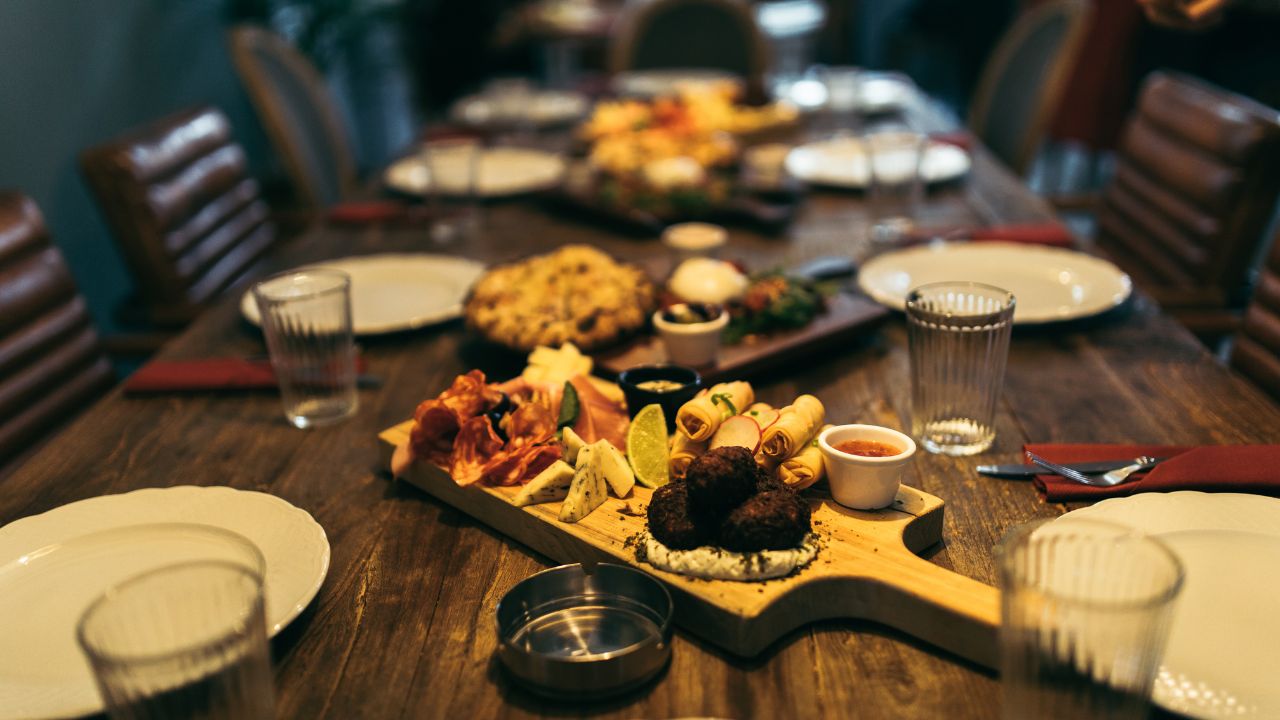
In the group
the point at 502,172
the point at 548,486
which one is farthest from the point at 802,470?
the point at 502,172

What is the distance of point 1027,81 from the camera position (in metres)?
3.24

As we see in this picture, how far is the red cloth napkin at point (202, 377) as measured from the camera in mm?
1525

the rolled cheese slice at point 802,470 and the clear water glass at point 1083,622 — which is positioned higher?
the clear water glass at point 1083,622

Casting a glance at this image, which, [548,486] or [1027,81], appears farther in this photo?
[1027,81]

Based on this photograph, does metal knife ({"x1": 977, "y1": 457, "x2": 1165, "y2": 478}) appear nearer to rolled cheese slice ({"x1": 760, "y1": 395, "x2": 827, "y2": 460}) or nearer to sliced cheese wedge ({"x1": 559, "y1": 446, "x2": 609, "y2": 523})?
rolled cheese slice ({"x1": 760, "y1": 395, "x2": 827, "y2": 460})

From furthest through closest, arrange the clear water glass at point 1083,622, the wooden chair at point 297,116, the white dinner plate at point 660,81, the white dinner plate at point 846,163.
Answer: the white dinner plate at point 660,81 < the wooden chair at point 297,116 < the white dinner plate at point 846,163 < the clear water glass at point 1083,622

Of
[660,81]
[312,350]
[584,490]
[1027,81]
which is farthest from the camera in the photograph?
[660,81]

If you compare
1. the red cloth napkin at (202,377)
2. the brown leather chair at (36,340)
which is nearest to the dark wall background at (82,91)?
the brown leather chair at (36,340)

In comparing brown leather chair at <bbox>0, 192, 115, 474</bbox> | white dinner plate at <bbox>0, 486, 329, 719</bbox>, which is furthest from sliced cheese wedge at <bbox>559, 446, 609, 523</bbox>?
brown leather chair at <bbox>0, 192, 115, 474</bbox>

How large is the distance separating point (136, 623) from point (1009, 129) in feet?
10.1

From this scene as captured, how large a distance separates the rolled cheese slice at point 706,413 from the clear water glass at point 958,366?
25 centimetres

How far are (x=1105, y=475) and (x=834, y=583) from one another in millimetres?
408

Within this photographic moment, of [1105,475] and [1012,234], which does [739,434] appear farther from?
[1012,234]

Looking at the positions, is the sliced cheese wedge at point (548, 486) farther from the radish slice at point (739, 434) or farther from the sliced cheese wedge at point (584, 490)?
the radish slice at point (739, 434)
